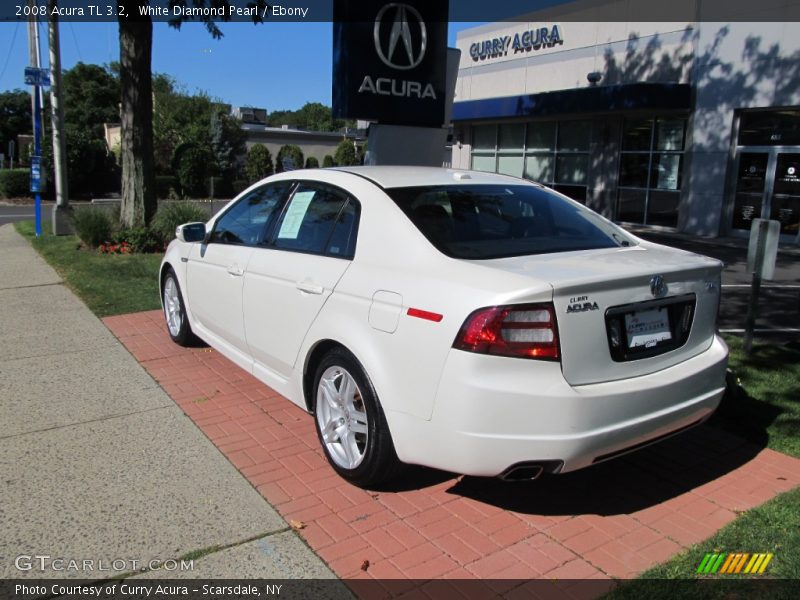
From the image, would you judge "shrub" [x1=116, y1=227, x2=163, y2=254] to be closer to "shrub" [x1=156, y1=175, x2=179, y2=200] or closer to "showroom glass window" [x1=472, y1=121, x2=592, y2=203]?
"showroom glass window" [x1=472, y1=121, x2=592, y2=203]

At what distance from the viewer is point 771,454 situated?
418 centimetres

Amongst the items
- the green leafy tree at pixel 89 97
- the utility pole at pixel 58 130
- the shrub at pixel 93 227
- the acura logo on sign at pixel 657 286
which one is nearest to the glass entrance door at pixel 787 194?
the shrub at pixel 93 227

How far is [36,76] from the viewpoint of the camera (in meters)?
13.9

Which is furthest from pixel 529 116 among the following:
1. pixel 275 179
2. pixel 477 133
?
pixel 275 179

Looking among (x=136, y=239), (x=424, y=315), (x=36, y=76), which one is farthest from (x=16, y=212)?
(x=424, y=315)

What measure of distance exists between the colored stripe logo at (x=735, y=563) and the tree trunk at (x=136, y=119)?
1117 centimetres

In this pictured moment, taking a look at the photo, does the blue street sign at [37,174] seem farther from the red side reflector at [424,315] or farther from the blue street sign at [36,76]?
the red side reflector at [424,315]

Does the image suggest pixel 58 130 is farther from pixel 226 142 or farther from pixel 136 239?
pixel 226 142

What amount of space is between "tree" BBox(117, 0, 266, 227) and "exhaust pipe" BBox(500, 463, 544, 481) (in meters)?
10.5

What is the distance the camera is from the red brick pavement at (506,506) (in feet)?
10.0

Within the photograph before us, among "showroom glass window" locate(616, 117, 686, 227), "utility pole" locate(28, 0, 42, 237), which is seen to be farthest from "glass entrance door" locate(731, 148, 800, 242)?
"utility pole" locate(28, 0, 42, 237)

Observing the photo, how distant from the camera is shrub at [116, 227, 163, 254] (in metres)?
11.8

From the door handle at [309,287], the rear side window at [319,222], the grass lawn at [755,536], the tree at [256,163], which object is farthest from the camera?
the tree at [256,163]

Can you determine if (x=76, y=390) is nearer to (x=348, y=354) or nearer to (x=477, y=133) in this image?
(x=348, y=354)
